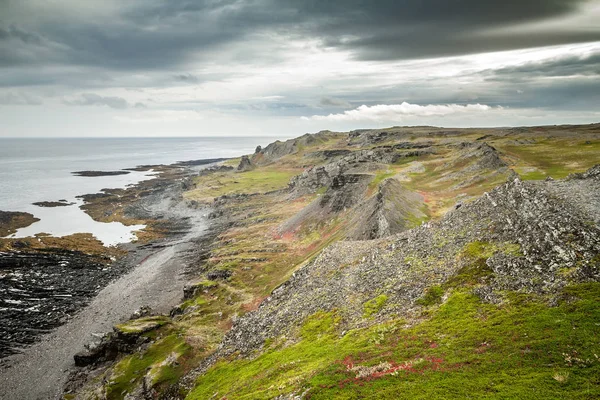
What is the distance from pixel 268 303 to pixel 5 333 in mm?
48715

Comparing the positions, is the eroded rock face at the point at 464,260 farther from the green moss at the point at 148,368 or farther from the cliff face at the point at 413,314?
the green moss at the point at 148,368

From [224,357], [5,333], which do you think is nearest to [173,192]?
[5,333]

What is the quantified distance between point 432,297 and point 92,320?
6432cm

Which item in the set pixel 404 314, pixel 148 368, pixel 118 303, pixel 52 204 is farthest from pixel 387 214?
pixel 52 204

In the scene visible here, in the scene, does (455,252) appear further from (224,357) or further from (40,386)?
(40,386)

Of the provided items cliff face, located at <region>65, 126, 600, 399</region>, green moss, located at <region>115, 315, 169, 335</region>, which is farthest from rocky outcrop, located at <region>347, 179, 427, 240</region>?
green moss, located at <region>115, 315, 169, 335</region>

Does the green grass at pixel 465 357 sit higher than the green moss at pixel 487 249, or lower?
lower

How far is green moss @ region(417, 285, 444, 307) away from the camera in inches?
1270

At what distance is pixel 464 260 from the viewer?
36031mm

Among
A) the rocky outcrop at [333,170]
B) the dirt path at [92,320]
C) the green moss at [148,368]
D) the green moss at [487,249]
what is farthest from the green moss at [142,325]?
the rocky outcrop at [333,170]

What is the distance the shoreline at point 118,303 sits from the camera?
51.0 m

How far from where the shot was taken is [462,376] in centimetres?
2127

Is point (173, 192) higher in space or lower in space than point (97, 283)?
higher

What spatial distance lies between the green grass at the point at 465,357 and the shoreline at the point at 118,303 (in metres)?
36.2
